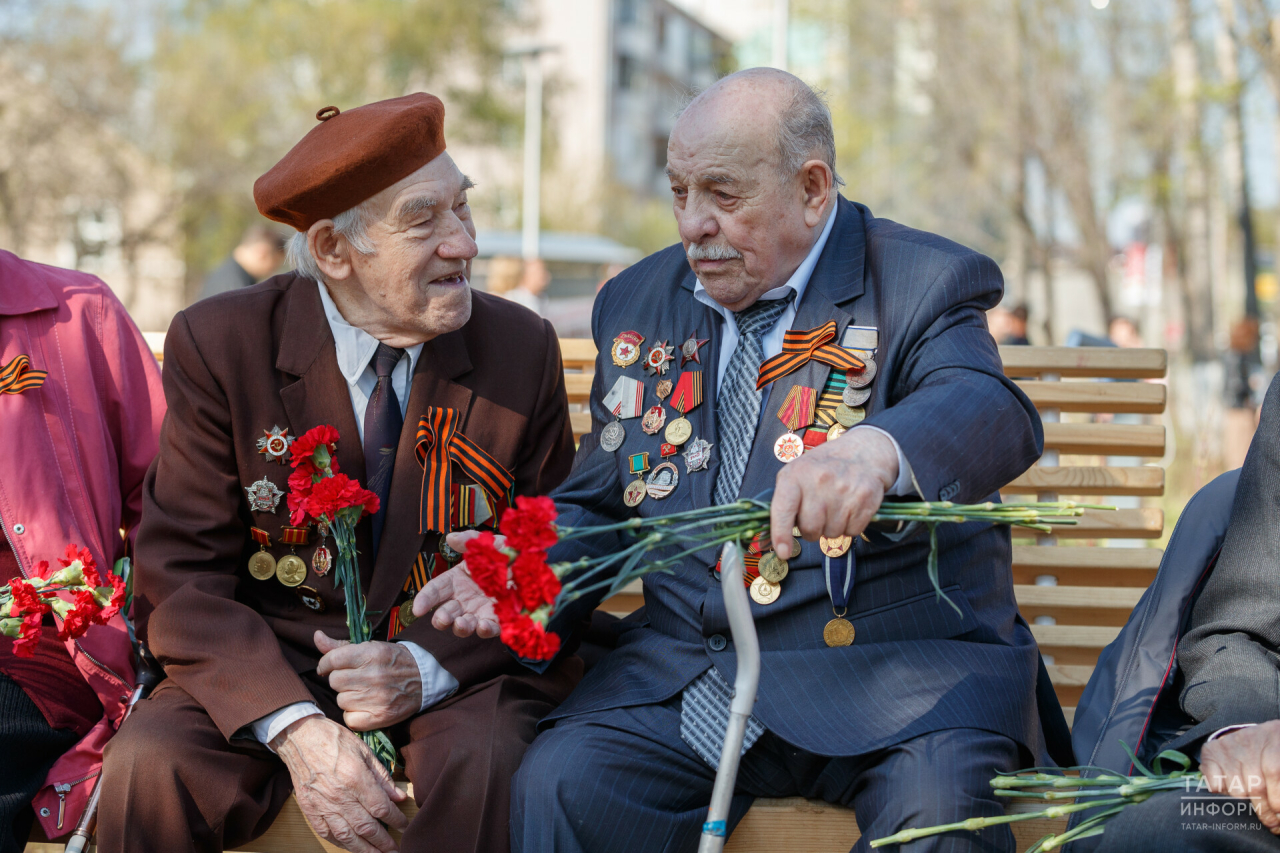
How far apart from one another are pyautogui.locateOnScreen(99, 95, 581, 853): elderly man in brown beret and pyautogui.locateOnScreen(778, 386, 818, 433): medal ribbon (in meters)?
0.71

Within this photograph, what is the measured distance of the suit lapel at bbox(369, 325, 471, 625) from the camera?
2791 millimetres

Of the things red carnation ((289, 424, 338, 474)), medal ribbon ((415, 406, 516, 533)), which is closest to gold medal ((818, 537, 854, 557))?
medal ribbon ((415, 406, 516, 533))

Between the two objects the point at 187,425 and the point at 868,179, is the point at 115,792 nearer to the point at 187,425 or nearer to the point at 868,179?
the point at 187,425

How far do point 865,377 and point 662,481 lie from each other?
50 cm

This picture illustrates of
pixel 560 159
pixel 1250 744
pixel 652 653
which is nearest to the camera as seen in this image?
pixel 1250 744

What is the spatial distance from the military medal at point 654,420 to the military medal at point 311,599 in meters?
0.85

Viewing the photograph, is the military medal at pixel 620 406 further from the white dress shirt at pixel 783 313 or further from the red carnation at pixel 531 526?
the red carnation at pixel 531 526

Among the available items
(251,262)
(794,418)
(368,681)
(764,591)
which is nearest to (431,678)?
(368,681)

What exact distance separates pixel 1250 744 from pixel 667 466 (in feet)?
4.14

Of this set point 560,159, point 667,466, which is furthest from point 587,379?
point 560,159

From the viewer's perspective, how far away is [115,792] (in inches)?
96.3

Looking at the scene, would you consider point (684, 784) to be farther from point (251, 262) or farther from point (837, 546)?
point (251, 262)

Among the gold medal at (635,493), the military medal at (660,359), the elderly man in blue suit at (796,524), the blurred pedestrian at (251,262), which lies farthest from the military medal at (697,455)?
the blurred pedestrian at (251,262)

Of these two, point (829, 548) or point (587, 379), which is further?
point (587, 379)
